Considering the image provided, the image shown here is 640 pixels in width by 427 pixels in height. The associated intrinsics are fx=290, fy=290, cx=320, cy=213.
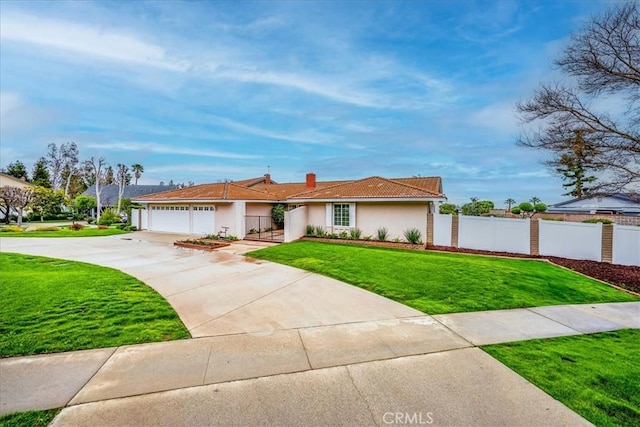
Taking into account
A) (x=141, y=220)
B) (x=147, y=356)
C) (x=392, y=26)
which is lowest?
(x=147, y=356)

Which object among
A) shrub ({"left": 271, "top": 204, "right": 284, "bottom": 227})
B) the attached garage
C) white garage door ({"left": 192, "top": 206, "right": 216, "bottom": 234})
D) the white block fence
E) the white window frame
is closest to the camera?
the white block fence

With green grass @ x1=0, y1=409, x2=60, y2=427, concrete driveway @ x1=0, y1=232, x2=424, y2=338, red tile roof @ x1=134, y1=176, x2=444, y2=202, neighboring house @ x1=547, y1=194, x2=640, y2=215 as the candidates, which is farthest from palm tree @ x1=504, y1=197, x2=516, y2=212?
green grass @ x1=0, y1=409, x2=60, y2=427

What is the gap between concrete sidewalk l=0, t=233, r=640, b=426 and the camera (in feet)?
9.96

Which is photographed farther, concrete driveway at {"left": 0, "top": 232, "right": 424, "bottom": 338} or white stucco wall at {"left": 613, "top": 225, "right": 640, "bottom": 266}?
white stucco wall at {"left": 613, "top": 225, "right": 640, "bottom": 266}

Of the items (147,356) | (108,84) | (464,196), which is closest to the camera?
(147,356)

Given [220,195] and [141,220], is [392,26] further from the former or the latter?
[141,220]

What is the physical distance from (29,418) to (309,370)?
9.63 feet

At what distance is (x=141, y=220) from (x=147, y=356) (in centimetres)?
2375

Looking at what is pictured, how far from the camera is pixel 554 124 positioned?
11.1 m

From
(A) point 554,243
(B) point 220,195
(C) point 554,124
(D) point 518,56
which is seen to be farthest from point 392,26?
(B) point 220,195

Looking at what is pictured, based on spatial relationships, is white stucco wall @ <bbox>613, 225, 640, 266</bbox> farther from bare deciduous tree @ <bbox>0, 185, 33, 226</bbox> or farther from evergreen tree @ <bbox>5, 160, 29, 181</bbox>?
evergreen tree @ <bbox>5, 160, 29, 181</bbox>

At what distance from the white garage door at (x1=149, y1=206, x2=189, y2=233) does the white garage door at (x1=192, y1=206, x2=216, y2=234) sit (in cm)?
98

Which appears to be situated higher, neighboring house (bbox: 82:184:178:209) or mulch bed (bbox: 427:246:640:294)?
neighboring house (bbox: 82:184:178:209)

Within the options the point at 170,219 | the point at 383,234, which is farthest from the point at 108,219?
the point at 383,234
